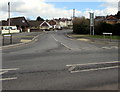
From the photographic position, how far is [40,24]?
114000mm

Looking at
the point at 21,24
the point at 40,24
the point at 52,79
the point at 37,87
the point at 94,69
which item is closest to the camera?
the point at 37,87

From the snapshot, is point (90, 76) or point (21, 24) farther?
point (21, 24)

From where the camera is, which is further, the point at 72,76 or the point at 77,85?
the point at 72,76

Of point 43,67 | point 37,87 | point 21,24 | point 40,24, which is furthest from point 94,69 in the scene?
point 40,24

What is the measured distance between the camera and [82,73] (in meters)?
7.56

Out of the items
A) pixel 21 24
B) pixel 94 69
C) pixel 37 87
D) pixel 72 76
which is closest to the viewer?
pixel 37 87

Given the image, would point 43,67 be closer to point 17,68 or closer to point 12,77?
point 17,68

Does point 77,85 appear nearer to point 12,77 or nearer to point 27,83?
point 27,83

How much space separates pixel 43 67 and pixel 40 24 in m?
107

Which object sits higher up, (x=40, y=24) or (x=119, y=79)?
(x=40, y=24)

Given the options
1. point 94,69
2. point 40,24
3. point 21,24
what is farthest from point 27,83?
point 40,24

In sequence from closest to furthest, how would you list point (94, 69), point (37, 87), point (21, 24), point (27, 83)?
point (37, 87), point (27, 83), point (94, 69), point (21, 24)

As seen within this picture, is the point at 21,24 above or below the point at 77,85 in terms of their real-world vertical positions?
above

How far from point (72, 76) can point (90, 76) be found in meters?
0.72
